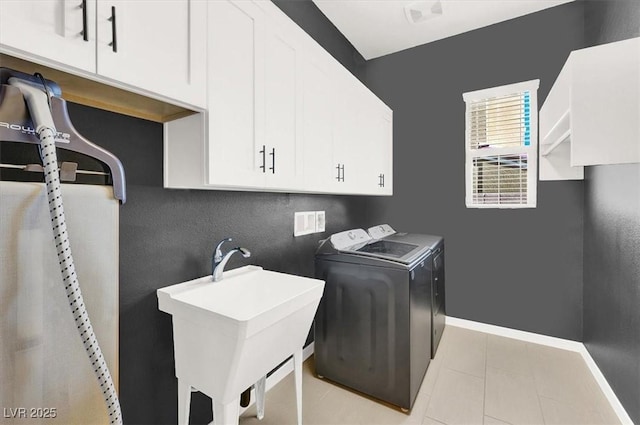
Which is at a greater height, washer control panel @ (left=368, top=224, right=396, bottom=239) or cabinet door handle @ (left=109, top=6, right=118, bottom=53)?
cabinet door handle @ (left=109, top=6, right=118, bottom=53)

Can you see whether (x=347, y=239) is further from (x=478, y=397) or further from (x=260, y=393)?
(x=478, y=397)

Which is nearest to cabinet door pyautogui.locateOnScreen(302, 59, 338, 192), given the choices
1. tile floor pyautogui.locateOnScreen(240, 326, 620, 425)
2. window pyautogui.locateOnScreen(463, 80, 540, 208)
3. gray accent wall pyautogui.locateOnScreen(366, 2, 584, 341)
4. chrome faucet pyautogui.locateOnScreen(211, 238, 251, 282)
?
chrome faucet pyautogui.locateOnScreen(211, 238, 251, 282)

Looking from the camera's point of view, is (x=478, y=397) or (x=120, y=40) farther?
(x=478, y=397)

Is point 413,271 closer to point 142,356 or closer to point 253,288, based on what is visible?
point 253,288

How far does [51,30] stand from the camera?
73 centimetres

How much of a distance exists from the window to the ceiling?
2.15ft

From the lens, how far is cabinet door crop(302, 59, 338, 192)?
179cm

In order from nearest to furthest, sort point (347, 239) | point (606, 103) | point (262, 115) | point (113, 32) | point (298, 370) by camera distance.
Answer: point (113, 32)
point (606, 103)
point (262, 115)
point (298, 370)
point (347, 239)

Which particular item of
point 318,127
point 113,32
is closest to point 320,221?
point 318,127

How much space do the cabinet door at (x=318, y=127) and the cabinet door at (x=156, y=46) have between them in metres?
0.77

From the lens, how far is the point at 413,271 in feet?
5.97

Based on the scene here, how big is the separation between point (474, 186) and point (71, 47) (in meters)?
3.18

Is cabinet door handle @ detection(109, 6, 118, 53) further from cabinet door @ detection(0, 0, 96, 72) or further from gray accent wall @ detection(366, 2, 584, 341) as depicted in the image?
gray accent wall @ detection(366, 2, 584, 341)

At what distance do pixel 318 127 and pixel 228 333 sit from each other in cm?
137
